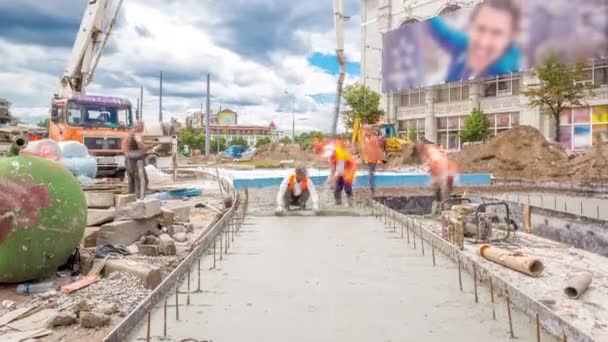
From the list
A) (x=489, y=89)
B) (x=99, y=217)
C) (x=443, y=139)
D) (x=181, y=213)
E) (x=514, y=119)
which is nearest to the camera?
(x=99, y=217)

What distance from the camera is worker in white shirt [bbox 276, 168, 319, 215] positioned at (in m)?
8.48

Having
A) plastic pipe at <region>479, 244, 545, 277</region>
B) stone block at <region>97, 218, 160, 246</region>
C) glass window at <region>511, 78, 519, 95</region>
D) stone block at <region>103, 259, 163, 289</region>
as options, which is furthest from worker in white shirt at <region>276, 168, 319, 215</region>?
glass window at <region>511, 78, 519, 95</region>

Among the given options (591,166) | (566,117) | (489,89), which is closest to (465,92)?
(489,89)

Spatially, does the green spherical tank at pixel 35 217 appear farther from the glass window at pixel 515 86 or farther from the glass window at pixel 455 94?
the glass window at pixel 455 94

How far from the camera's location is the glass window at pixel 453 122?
39.1 m

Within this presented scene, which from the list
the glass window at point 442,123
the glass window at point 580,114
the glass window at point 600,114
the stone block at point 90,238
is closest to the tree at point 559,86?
the glass window at point 600,114

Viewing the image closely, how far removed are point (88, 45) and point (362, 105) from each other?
2743 cm

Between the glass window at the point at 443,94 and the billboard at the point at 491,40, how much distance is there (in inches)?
65.1

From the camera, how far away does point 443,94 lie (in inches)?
1580

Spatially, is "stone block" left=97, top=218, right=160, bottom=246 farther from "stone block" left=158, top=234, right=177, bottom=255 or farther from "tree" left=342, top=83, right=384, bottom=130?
"tree" left=342, top=83, right=384, bottom=130

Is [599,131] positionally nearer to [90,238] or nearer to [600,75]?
[600,75]

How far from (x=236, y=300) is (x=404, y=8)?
140 feet

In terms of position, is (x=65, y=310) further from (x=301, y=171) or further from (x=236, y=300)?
(x=301, y=171)

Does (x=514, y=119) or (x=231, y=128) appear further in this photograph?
(x=231, y=128)
